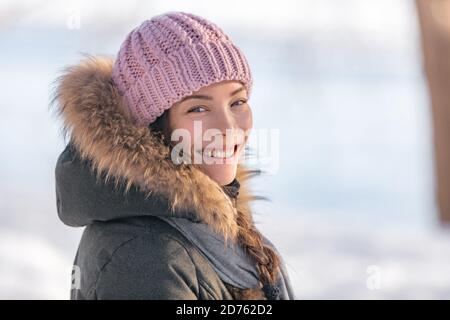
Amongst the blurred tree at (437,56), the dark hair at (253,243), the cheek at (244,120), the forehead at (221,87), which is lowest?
the dark hair at (253,243)

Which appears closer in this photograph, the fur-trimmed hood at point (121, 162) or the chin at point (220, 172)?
the fur-trimmed hood at point (121, 162)

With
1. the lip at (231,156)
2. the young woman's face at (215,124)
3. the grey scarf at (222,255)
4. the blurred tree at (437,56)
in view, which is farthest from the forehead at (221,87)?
the blurred tree at (437,56)

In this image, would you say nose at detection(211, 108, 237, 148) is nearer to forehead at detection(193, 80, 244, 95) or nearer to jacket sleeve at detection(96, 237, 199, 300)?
forehead at detection(193, 80, 244, 95)

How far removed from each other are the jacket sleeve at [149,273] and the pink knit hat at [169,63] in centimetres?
30

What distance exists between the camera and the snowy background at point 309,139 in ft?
14.6

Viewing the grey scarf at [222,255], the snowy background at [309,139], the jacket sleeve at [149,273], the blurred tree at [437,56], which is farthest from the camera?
the snowy background at [309,139]

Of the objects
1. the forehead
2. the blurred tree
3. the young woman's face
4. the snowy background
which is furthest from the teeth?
the blurred tree

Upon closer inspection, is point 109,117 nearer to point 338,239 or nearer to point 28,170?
point 338,239

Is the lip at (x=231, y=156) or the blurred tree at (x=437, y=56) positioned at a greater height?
the blurred tree at (x=437, y=56)

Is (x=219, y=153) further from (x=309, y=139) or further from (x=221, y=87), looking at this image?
(x=309, y=139)

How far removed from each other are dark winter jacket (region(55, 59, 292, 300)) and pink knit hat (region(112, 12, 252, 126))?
53mm

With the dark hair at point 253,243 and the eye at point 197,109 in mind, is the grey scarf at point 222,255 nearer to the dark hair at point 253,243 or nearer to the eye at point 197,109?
the dark hair at point 253,243

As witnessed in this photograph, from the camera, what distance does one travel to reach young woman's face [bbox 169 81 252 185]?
1.63 metres
